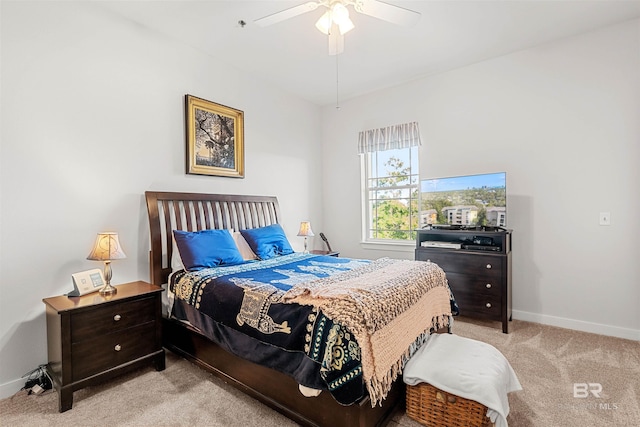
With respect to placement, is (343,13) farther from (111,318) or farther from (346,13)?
(111,318)

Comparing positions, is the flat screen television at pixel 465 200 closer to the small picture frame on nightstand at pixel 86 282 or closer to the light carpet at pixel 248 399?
the light carpet at pixel 248 399

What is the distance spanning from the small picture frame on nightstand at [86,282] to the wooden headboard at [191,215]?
1.53 ft

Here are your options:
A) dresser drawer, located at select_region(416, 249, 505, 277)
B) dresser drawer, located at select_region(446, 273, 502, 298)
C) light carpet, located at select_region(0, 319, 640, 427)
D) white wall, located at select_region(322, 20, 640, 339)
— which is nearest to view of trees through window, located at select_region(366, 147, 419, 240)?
white wall, located at select_region(322, 20, 640, 339)

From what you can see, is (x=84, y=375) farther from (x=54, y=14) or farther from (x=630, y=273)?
(x=630, y=273)

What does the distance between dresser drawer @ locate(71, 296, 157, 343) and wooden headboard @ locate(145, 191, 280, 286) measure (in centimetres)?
45

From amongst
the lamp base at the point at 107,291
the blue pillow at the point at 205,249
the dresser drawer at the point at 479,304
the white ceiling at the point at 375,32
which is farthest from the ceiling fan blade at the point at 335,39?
the dresser drawer at the point at 479,304

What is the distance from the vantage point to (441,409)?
171 centimetres

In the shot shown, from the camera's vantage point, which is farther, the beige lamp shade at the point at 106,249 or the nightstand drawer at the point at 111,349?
the beige lamp shade at the point at 106,249

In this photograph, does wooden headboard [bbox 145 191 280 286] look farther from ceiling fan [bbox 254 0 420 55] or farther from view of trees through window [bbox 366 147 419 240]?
ceiling fan [bbox 254 0 420 55]

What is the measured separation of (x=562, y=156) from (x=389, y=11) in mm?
2435

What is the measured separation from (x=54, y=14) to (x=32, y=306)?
86.6 inches

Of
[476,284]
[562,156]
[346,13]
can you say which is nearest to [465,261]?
[476,284]

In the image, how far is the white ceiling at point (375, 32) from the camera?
2.62 metres

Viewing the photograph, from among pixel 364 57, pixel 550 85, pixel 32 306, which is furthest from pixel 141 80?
pixel 550 85
